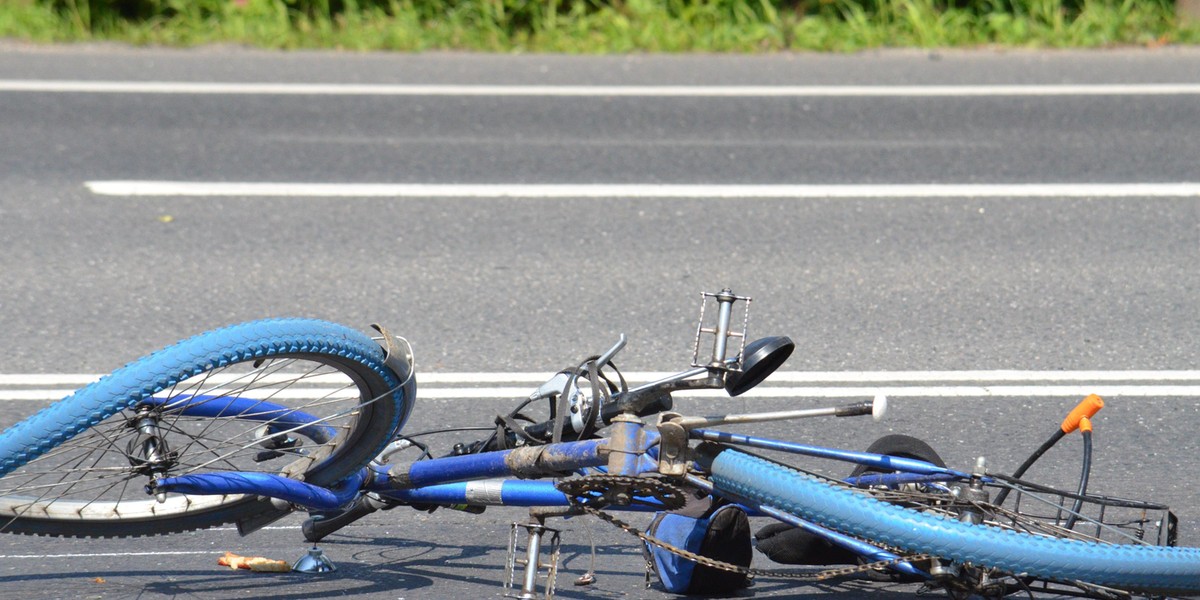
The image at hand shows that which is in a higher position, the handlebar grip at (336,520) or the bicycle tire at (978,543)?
the bicycle tire at (978,543)

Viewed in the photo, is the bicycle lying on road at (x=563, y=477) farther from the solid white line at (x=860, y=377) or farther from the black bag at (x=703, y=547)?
the solid white line at (x=860, y=377)

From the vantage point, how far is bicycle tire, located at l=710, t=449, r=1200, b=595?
9.14ft

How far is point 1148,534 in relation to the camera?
3.88 meters

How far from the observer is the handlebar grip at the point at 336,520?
3.62 metres

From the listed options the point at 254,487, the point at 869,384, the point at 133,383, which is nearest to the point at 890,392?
the point at 869,384

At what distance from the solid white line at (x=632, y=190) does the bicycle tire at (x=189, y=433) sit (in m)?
3.79

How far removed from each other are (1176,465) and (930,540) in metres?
2.05

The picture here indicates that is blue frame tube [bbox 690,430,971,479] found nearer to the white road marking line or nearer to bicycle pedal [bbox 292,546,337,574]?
bicycle pedal [bbox 292,546,337,574]

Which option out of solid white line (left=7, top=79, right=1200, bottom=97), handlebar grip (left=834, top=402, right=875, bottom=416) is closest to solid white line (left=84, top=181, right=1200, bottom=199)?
solid white line (left=7, top=79, right=1200, bottom=97)

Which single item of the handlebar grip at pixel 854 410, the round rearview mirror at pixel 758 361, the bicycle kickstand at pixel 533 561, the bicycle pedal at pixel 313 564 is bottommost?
the bicycle pedal at pixel 313 564

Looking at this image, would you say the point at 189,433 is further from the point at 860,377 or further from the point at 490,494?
the point at 860,377

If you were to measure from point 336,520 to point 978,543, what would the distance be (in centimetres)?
182

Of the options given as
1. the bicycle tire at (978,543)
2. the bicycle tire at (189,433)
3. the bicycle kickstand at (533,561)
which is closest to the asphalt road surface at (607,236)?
the bicycle tire at (189,433)

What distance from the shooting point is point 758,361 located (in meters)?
3.05
